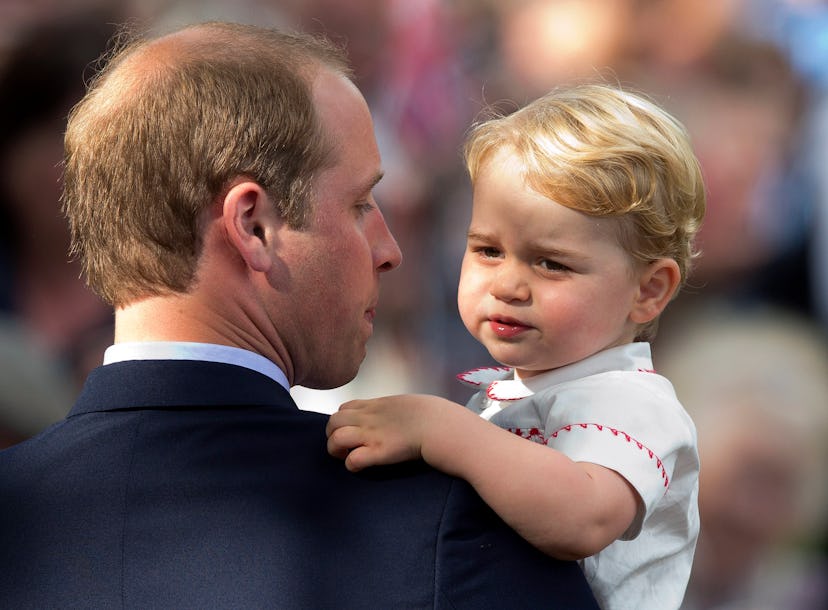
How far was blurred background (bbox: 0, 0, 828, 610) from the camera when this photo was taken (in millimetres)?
4539

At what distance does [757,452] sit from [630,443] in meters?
3.08

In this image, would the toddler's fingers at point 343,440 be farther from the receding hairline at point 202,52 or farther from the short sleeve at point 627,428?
the receding hairline at point 202,52

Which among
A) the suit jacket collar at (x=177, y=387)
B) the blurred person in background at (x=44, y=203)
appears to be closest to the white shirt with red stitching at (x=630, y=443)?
the suit jacket collar at (x=177, y=387)

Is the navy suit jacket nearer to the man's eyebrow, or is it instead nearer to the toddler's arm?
the toddler's arm

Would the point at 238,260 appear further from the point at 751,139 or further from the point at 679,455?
the point at 751,139

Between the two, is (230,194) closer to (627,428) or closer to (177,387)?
(177,387)

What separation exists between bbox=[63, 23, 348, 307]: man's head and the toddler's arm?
0.31 m

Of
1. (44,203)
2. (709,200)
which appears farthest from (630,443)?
(709,200)

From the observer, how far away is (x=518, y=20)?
4980 millimetres

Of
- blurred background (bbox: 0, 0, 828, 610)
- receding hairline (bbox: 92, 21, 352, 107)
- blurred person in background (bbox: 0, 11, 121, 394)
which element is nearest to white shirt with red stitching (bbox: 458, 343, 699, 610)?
receding hairline (bbox: 92, 21, 352, 107)

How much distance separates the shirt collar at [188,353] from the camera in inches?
64.1

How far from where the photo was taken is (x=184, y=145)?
5.42ft

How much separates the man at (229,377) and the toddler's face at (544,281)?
201 millimetres

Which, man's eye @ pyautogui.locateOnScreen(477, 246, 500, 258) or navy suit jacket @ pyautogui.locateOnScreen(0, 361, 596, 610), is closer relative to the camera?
navy suit jacket @ pyautogui.locateOnScreen(0, 361, 596, 610)
